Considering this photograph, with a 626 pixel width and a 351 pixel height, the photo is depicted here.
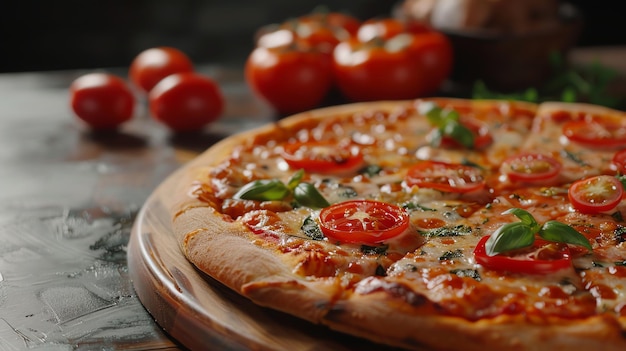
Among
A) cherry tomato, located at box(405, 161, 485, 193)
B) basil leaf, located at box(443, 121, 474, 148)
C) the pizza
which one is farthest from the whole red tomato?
cherry tomato, located at box(405, 161, 485, 193)

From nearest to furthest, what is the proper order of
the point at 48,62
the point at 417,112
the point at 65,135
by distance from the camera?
the point at 417,112 < the point at 65,135 < the point at 48,62

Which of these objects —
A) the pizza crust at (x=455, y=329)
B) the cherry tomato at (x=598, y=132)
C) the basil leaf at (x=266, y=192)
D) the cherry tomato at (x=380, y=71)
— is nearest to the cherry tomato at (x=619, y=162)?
the cherry tomato at (x=598, y=132)

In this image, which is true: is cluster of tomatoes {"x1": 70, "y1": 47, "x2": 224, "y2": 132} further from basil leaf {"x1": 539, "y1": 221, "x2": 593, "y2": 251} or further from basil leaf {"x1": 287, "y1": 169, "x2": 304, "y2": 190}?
basil leaf {"x1": 539, "y1": 221, "x2": 593, "y2": 251}

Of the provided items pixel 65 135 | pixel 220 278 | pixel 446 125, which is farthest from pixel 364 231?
pixel 65 135

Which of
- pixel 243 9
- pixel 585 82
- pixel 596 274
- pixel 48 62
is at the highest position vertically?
pixel 596 274

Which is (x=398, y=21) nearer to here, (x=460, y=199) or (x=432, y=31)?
(x=432, y=31)

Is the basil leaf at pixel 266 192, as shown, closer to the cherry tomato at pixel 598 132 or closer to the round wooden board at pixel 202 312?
the round wooden board at pixel 202 312
